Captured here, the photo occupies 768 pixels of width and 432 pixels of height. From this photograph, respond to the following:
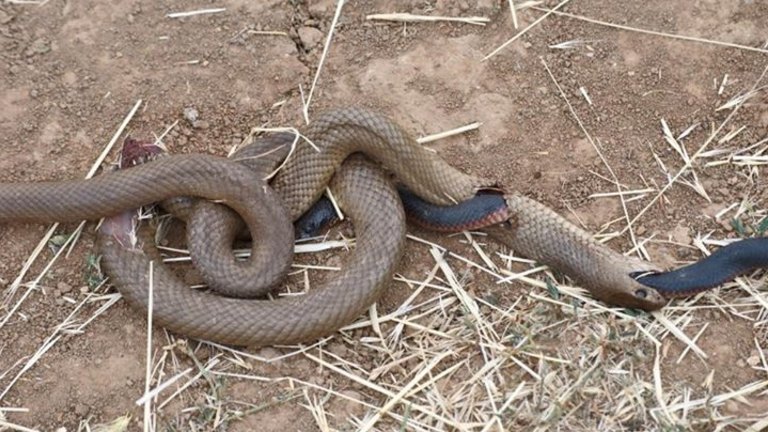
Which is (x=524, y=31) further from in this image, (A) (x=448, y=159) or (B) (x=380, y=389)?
(B) (x=380, y=389)

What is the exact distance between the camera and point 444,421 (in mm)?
5211

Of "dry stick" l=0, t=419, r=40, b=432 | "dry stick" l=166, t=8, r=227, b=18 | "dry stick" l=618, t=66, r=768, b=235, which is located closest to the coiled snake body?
"dry stick" l=618, t=66, r=768, b=235

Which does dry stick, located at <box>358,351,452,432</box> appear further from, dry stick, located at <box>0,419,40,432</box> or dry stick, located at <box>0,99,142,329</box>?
dry stick, located at <box>0,99,142,329</box>

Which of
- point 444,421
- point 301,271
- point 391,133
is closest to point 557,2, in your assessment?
point 391,133

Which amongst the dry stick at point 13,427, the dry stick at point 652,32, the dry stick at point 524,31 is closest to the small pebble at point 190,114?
the dry stick at point 524,31

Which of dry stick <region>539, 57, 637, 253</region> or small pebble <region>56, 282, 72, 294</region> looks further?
dry stick <region>539, 57, 637, 253</region>

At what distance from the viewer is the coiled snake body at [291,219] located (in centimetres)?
545

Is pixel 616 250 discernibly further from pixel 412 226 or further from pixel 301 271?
pixel 301 271

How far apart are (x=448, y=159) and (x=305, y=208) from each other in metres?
0.99

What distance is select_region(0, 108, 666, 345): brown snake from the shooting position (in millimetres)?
5438

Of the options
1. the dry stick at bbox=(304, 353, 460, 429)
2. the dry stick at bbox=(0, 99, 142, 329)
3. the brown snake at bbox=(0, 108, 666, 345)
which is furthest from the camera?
the dry stick at bbox=(0, 99, 142, 329)

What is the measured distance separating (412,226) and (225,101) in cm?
Answer: 148

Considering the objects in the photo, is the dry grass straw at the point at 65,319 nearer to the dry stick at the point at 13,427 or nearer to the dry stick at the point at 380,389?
the dry stick at the point at 13,427

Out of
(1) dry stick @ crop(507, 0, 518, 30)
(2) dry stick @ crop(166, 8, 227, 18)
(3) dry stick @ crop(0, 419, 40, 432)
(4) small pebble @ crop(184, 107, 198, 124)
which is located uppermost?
(2) dry stick @ crop(166, 8, 227, 18)
